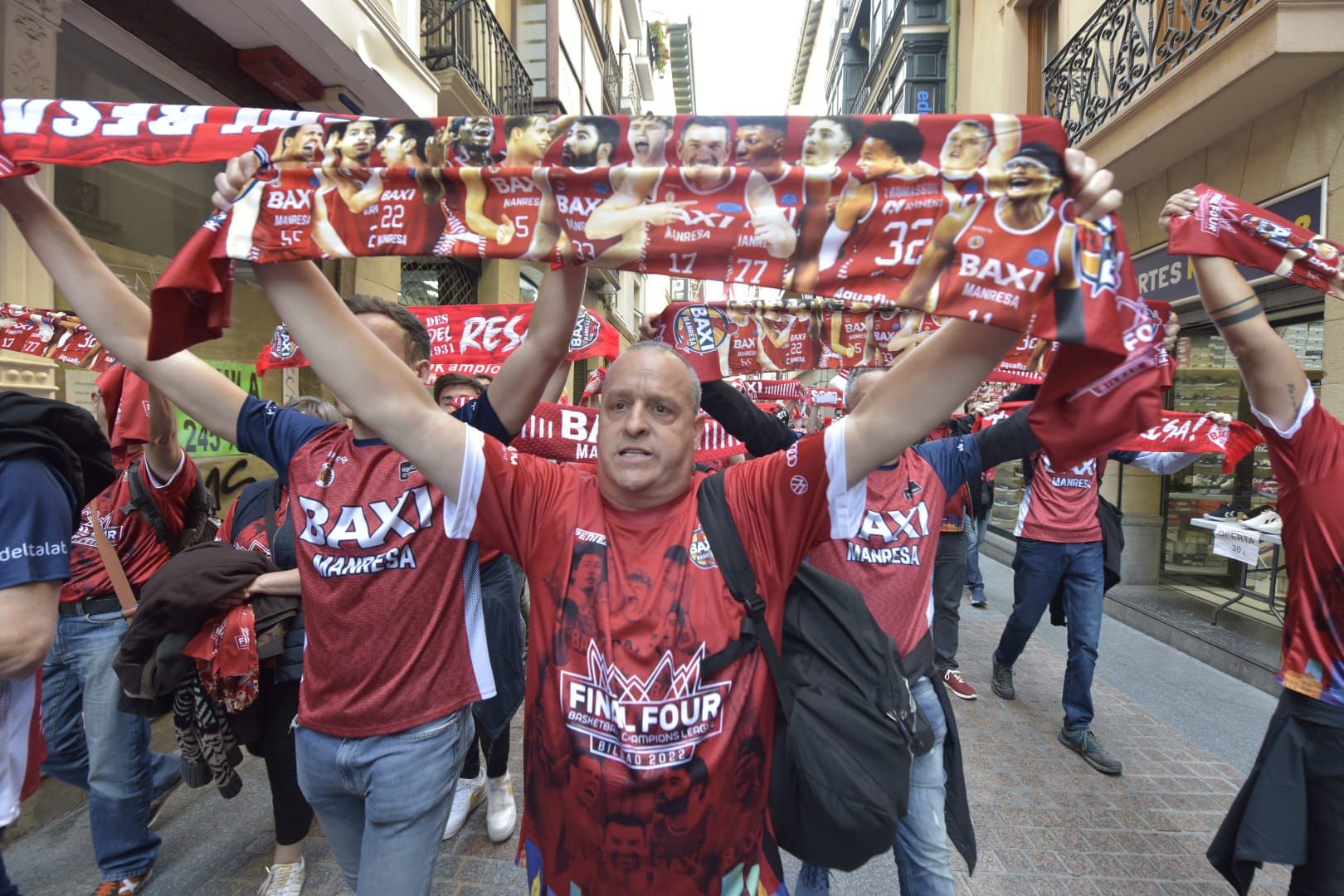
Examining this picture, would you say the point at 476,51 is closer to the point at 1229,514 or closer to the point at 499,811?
the point at 499,811

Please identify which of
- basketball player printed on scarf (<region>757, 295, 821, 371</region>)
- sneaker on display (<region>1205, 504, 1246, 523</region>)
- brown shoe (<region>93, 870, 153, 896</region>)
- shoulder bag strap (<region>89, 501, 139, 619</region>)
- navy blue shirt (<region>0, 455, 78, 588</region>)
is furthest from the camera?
sneaker on display (<region>1205, 504, 1246, 523</region>)

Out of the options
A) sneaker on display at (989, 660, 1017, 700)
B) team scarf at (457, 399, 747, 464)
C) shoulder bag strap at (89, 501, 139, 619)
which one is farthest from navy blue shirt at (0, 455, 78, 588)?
sneaker on display at (989, 660, 1017, 700)

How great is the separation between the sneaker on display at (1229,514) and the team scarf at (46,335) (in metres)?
8.95

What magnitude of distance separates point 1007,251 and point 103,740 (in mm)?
3838

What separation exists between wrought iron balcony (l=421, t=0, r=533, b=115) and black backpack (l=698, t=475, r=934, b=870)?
290 inches

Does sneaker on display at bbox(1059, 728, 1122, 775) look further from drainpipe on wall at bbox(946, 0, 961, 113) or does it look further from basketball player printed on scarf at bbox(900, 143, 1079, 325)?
drainpipe on wall at bbox(946, 0, 961, 113)

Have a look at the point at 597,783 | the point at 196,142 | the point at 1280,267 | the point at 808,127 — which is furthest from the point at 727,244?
the point at 1280,267

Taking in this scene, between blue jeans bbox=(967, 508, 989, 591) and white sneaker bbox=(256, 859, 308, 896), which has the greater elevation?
blue jeans bbox=(967, 508, 989, 591)

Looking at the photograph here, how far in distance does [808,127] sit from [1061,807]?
3.91m

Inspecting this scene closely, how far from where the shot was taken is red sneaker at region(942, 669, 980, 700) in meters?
5.21

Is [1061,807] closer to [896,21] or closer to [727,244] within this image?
[727,244]

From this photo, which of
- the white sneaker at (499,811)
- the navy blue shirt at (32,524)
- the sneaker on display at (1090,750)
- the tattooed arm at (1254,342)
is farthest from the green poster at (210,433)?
the sneaker on display at (1090,750)

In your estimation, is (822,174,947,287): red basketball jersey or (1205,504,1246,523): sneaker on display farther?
(1205,504,1246,523): sneaker on display

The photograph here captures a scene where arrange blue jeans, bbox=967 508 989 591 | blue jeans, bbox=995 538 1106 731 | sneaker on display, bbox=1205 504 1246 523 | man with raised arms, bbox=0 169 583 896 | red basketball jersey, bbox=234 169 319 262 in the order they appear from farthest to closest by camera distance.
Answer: blue jeans, bbox=967 508 989 591, sneaker on display, bbox=1205 504 1246 523, blue jeans, bbox=995 538 1106 731, man with raised arms, bbox=0 169 583 896, red basketball jersey, bbox=234 169 319 262
